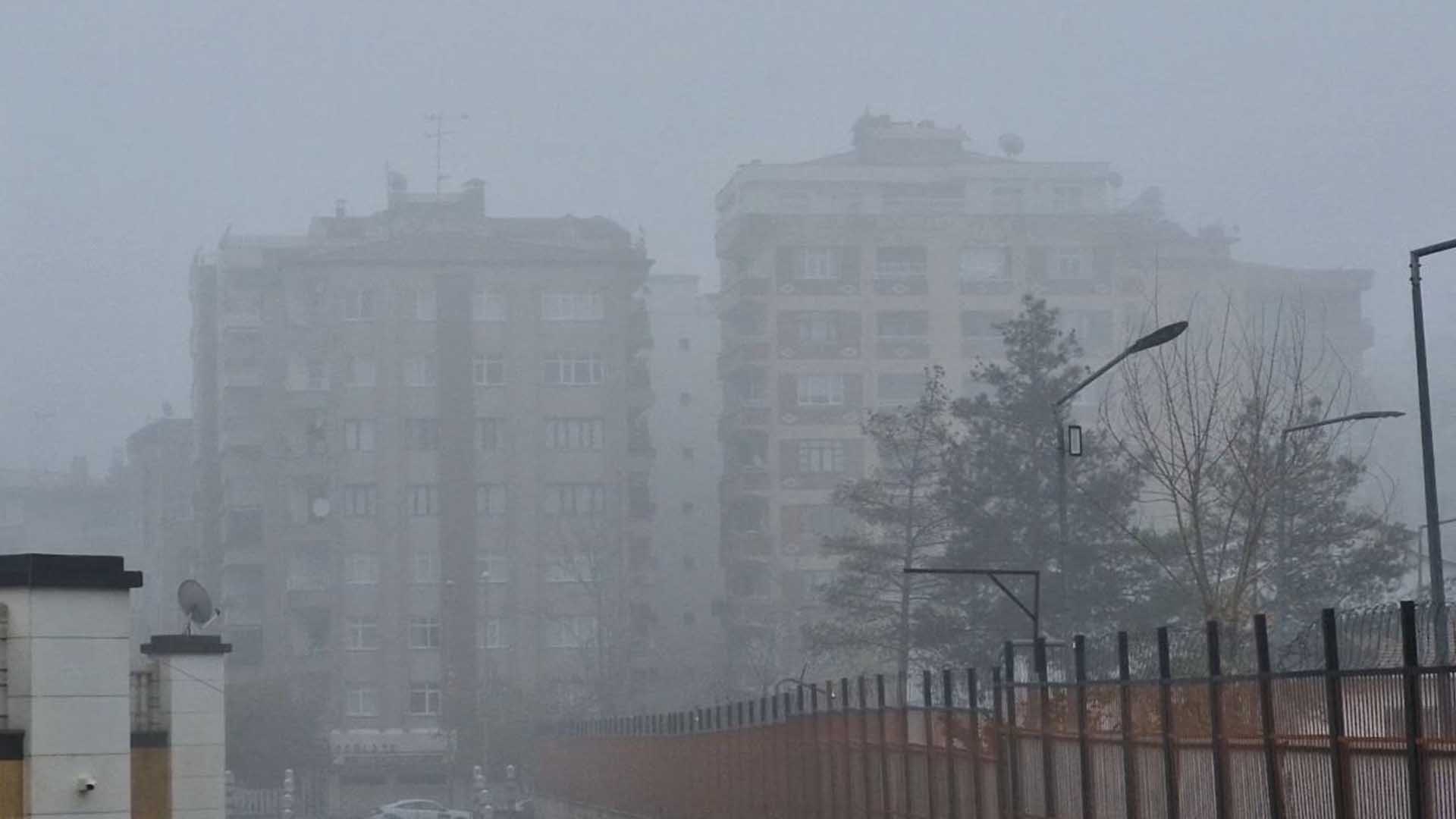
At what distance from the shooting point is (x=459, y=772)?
106625 millimetres

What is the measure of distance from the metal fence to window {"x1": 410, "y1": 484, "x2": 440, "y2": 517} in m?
81.1

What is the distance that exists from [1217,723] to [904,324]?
10270 centimetres

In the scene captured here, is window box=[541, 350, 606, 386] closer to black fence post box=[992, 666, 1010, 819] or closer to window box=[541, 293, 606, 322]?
window box=[541, 293, 606, 322]

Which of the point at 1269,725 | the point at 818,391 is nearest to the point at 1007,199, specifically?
the point at 818,391

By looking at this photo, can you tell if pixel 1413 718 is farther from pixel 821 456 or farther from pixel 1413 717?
pixel 821 456

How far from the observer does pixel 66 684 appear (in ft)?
70.1

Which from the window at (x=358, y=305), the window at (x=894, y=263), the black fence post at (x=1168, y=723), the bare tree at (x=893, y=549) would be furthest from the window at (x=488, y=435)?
the black fence post at (x=1168, y=723)

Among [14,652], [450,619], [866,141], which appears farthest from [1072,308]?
[14,652]

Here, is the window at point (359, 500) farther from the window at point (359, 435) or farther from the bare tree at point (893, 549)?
the bare tree at point (893, 549)

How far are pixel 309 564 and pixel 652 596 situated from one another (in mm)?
17181

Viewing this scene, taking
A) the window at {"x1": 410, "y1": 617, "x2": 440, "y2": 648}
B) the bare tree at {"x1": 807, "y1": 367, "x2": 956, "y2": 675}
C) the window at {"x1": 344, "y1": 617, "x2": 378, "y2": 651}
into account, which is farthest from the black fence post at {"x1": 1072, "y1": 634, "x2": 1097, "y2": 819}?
the window at {"x1": 344, "y1": 617, "x2": 378, "y2": 651}

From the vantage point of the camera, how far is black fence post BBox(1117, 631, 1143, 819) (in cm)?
2214

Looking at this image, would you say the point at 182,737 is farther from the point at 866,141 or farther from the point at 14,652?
the point at 866,141

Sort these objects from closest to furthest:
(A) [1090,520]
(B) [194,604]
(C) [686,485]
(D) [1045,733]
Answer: (D) [1045,733], (B) [194,604], (A) [1090,520], (C) [686,485]
